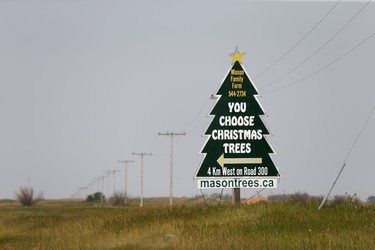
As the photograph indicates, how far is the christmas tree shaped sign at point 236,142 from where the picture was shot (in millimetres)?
26922

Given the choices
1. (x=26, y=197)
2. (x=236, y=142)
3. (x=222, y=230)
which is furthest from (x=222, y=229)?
(x=26, y=197)

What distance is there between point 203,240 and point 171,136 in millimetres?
54970

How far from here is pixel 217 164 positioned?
27.1 m

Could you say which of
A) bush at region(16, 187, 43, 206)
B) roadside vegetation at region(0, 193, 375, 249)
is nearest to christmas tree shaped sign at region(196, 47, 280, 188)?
roadside vegetation at region(0, 193, 375, 249)

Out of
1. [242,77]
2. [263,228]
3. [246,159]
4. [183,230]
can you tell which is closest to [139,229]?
[183,230]

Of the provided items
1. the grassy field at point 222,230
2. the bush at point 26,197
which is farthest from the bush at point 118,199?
the grassy field at point 222,230

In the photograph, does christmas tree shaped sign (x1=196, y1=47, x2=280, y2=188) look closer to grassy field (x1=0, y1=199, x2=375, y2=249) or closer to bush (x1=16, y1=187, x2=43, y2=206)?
grassy field (x1=0, y1=199, x2=375, y2=249)

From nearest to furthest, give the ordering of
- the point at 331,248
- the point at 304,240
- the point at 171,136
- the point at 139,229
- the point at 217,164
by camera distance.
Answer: the point at 331,248 → the point at 304,240 → the point at 139,229 → the point at 217,164 → the point at 171,136

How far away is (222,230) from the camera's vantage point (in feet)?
57.4

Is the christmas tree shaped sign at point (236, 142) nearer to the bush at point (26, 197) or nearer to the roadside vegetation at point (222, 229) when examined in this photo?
the roadside vegetation at point (222, 229)

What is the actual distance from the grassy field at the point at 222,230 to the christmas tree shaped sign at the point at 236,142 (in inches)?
112

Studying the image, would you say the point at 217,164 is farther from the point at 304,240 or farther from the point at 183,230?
the point at 304,240

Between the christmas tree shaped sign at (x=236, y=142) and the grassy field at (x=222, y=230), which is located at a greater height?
the christmas tree shaped sign at (x=236, y=142)

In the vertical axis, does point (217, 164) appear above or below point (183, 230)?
above
